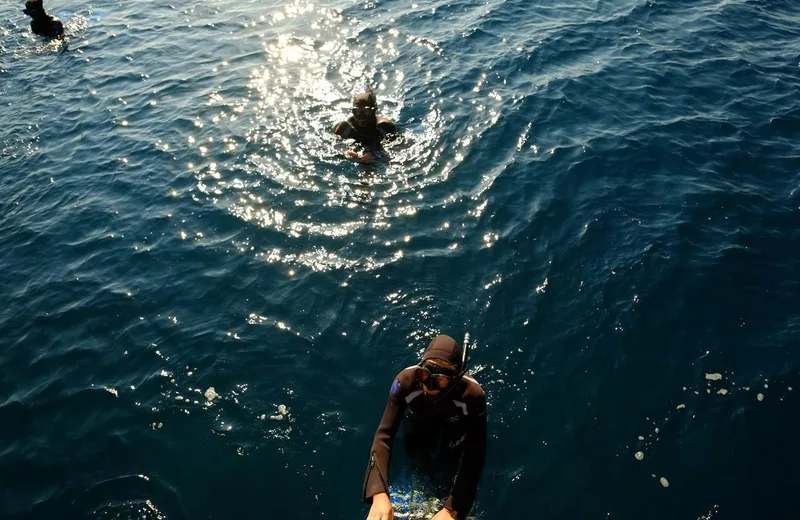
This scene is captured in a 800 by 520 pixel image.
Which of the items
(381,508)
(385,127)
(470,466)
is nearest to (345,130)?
(385,127)

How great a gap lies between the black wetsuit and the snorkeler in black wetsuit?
7496 millimetres

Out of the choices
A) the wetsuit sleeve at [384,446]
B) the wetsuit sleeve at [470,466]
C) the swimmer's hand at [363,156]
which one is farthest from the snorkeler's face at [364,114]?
the wetsuit sleeve at [470,466]

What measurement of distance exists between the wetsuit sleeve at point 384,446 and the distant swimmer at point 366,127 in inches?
286

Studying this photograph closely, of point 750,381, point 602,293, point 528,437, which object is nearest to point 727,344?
point 750,381

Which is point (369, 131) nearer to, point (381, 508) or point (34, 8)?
point (381, 508)

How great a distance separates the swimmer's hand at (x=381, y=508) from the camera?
655 cm

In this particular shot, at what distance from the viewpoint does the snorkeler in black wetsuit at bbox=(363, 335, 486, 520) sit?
684 centimetres

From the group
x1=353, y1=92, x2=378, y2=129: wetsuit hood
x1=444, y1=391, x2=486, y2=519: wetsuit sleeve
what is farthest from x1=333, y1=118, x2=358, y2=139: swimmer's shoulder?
x1=444, y1=391, x2=486, y2=519: wetsuit sleeve

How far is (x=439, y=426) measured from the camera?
311 inches

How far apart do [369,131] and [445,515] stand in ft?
30.5

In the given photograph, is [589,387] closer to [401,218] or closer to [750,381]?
[750,381]

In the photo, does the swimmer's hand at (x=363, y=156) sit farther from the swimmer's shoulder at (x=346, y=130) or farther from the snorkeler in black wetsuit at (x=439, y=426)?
the snorkeler in black wetsuit at (x=439, y=426)

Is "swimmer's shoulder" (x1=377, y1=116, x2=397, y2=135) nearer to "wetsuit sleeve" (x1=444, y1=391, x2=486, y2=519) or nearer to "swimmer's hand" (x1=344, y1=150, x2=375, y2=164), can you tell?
"swimmer's hand" (x1=344, y1=150, x2=375, y2=164)

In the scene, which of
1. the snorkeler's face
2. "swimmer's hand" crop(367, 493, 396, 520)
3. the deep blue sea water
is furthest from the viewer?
the snorkeler's face
